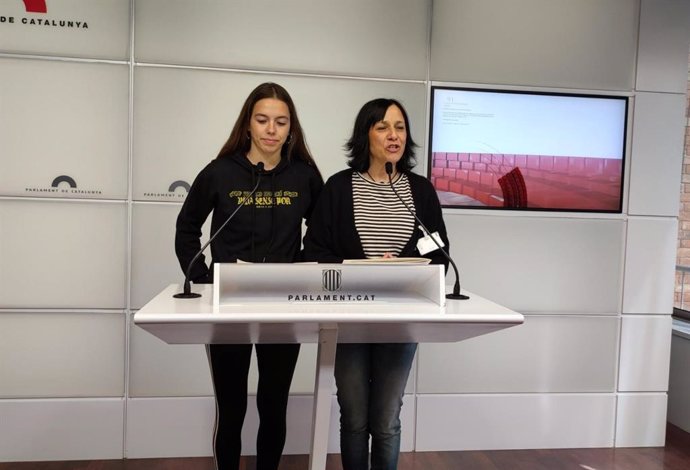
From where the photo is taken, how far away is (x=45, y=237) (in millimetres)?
2795

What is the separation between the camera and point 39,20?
274 centimetres

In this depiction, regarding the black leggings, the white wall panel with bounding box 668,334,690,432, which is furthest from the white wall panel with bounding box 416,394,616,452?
the black leggings

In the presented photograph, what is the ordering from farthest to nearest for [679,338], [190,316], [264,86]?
[679,338], [264,86], [190,316]

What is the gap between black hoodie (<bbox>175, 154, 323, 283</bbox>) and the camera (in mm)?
2004

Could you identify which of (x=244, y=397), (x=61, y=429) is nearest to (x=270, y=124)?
(x=244, y=397)

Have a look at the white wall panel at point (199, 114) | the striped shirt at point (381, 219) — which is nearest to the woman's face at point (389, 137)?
the striped shirt at point (381, 219)

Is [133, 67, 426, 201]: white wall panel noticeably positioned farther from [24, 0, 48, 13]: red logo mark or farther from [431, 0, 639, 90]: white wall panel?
[24, 0, 48, 13]: red logo mark

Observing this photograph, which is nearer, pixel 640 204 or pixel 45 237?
pixel 45 237

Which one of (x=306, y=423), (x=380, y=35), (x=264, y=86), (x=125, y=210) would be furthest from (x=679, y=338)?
(x=125, y=210)

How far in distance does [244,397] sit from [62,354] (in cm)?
127

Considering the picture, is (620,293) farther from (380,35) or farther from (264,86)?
(264,86)

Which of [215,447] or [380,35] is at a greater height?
[380,35]

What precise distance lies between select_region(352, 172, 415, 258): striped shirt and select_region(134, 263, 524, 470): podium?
0.44 meters

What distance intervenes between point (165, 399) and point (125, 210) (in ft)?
3.19
